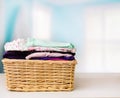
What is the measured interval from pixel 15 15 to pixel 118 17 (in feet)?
2.36

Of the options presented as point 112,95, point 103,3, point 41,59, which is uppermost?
point 103,3

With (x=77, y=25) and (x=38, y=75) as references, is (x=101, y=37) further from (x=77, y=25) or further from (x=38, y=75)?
(x=38, y=75)

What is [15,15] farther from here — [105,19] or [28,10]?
[105,19]

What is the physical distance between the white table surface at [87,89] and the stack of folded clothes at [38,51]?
7.3 inches

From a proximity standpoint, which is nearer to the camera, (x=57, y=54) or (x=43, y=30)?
(x=57, y=54)

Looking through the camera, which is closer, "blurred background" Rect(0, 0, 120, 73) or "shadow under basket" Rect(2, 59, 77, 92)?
"shadow under basket" Rect(2, 59, 77, 92)

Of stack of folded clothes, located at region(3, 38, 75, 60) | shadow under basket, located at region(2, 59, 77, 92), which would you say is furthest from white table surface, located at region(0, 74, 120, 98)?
stack of folded clothes, located at region(3, 38, 75, 60)

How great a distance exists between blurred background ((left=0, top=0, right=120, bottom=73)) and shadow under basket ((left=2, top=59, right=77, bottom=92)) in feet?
1.33

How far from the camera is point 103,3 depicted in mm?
1626

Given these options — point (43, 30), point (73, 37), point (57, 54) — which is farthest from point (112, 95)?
point (43, 30)

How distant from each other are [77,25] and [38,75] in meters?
0.55

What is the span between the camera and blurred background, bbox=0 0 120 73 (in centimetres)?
159

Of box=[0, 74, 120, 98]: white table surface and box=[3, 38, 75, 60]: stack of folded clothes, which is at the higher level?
box=[3, 38, 75, 60]: stack of folded clothes

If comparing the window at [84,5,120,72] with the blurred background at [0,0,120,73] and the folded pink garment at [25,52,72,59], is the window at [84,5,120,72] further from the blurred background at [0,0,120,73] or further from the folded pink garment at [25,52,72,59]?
the folded pink garment at [25,52,72,59]
